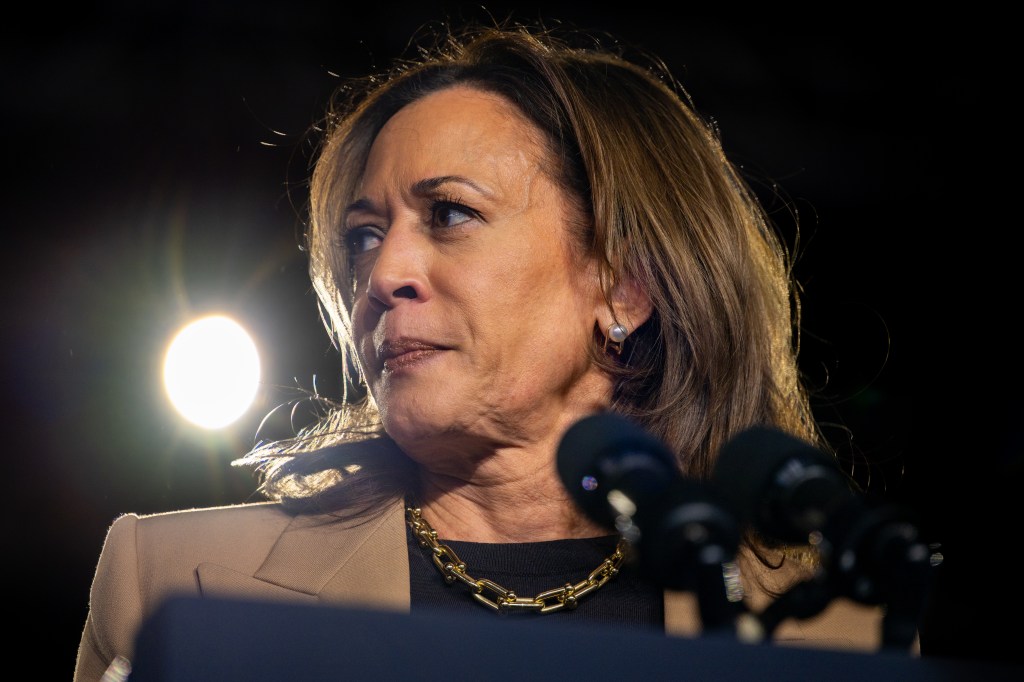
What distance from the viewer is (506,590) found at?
1828mm

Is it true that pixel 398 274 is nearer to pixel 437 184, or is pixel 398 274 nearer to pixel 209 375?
pixel 437 184

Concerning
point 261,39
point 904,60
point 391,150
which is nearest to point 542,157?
point 391,150

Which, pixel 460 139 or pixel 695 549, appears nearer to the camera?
pixel 695 549

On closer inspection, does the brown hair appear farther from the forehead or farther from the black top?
the black top

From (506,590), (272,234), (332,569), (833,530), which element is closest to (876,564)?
(833,530)

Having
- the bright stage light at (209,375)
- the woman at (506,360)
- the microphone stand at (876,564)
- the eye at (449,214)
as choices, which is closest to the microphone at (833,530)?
the microphone stand at (876,564)

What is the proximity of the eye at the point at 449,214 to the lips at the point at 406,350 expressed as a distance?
0.85 feet

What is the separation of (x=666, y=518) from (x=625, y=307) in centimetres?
135

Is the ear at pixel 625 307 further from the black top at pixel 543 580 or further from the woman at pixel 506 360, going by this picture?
the black top at pixel 543 580

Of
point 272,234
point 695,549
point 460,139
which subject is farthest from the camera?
point 272,234

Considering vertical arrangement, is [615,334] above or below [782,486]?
above

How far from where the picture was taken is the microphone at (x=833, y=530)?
0.79 meters

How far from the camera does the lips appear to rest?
1.86m

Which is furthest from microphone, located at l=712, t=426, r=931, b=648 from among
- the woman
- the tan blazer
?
the tan blazer
